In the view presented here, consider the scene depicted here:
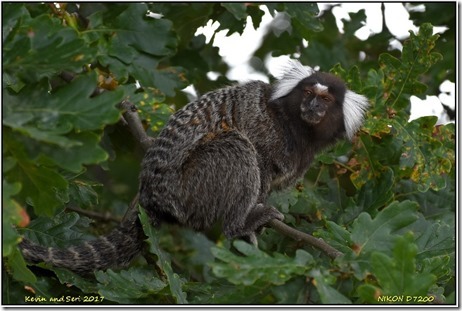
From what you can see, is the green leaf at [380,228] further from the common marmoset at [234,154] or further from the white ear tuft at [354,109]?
the white ear tuft at [354,109]

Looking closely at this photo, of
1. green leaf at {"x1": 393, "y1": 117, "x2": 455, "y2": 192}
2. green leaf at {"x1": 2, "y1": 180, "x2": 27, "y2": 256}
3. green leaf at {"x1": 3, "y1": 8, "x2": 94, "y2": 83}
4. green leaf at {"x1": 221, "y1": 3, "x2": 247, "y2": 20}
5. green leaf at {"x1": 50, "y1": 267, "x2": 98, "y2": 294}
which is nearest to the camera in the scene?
green leaf at {"x1": 2, "y1": 180, "x2": 27, "y2": 256}

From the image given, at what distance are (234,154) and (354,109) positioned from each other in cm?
78

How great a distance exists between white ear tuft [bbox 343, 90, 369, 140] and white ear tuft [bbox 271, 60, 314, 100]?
0.90 ft

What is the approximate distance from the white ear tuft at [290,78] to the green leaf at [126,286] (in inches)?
58.5

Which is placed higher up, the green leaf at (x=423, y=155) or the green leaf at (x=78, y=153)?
the green leaf at (x=78, y=153)

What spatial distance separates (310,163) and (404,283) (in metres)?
1.98

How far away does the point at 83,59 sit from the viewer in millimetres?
3127

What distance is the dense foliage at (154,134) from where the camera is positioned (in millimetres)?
2955

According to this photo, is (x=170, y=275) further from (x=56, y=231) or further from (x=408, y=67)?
(x=408, y=67)

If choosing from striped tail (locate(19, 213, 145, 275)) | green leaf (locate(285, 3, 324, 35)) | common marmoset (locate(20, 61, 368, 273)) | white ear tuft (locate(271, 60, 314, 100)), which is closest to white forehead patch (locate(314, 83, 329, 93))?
common marmoset (locate(20, 61, 368, 273))

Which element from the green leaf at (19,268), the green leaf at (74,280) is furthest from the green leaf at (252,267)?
the green leaf at (74,280)

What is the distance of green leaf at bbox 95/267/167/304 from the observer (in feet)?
11.4

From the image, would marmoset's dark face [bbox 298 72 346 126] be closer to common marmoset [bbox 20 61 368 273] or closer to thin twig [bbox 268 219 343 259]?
common marmoset [bbox 20 61 368 273]

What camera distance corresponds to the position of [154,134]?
16.1ft
